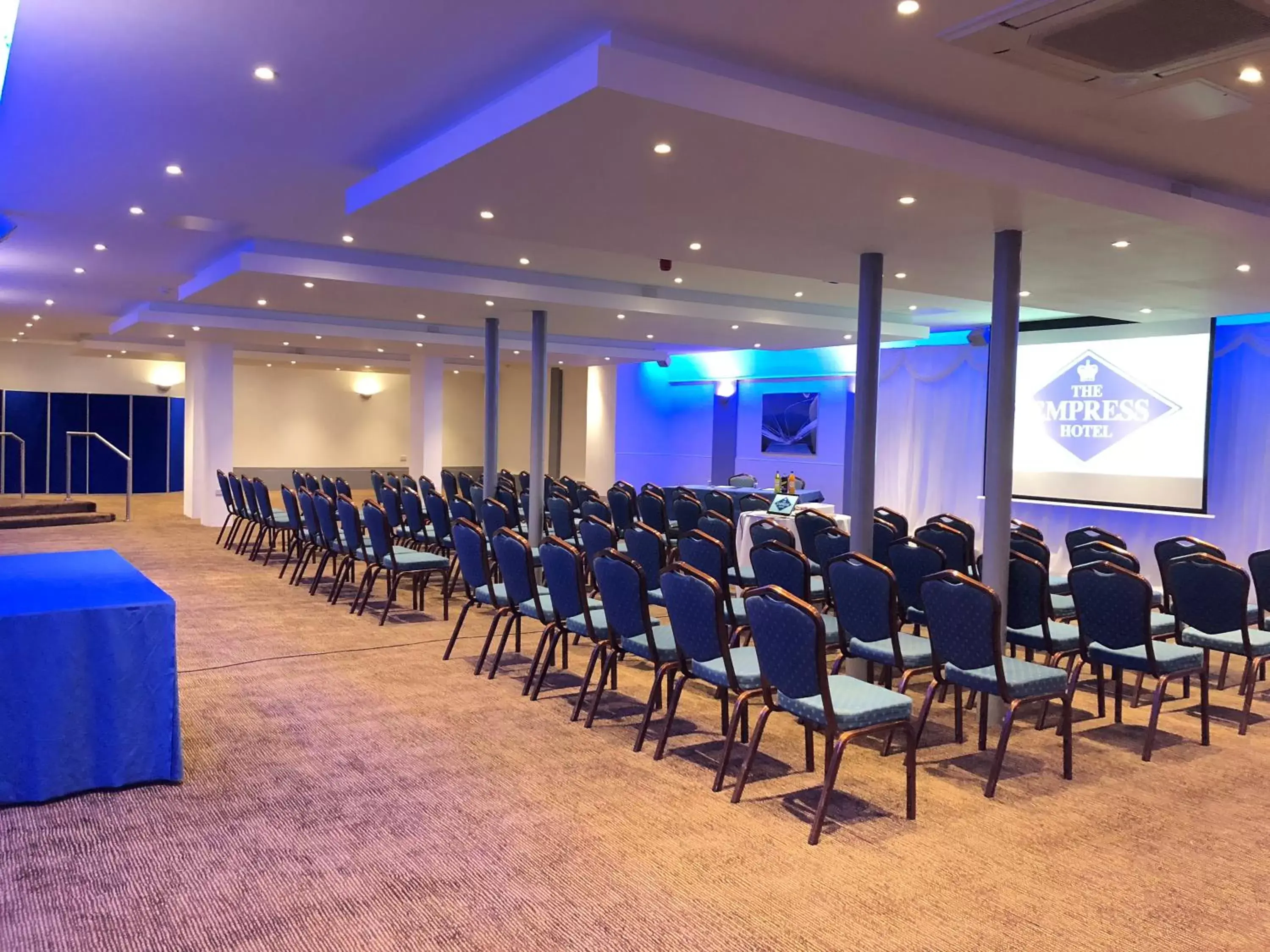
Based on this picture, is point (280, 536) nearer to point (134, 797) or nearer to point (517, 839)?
point (134, 797)

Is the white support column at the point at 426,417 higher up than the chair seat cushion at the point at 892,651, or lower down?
higher up

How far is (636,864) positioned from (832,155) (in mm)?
3267

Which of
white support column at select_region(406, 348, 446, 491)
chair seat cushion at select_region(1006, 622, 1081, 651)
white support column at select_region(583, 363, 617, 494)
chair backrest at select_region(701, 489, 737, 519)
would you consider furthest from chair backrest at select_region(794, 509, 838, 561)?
white support column at select_region(583, 363, 617, 494)

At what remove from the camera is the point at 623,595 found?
525 centimetres

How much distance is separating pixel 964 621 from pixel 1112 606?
3.88ft

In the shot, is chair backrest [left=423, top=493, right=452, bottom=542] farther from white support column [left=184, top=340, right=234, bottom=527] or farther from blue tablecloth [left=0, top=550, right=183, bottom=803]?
white support column [left=184, top=340, right=234, bottom=527]

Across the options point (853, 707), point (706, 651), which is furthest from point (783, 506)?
point (853, 707)

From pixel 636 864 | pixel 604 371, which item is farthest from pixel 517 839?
pixel 604 371

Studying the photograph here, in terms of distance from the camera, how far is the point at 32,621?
4.02m

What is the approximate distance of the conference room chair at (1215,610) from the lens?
18.9ft

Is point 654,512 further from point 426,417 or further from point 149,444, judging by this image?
point 149,444

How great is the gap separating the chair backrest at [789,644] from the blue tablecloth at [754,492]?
7223 millimetres

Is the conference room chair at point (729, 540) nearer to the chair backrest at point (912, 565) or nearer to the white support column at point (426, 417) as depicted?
the chair backrest at point (912, 565)

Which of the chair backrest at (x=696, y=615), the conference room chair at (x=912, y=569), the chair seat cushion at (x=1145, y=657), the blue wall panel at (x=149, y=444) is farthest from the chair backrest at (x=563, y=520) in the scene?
the blue wall panel at (x=149, y=444)
